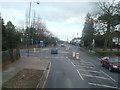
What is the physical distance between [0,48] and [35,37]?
56.5 m

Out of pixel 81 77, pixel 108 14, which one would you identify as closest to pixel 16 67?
pixel 81 77

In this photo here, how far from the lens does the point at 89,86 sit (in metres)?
12.6

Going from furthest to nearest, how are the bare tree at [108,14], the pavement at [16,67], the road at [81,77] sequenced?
the bare tree at [108,14], the pavement at [16,67], the road at [81,77]

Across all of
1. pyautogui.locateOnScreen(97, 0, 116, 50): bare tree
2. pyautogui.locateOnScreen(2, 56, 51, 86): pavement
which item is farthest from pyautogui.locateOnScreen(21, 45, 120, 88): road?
pyautogui.locateOnScreen(97, 0, 116, 50): bare tree

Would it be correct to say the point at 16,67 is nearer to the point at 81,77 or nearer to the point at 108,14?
the point at 81,77

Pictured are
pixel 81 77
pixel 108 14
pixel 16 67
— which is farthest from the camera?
pixel 108 14

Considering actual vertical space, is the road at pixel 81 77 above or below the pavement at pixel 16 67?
below

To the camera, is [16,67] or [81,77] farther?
[16,67]

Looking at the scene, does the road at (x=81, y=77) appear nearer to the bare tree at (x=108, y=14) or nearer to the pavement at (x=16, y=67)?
the pavement at (x=16, y=67)

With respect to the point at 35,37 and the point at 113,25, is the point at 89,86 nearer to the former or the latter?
the point at 113,25

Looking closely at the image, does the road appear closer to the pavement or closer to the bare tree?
the pavement

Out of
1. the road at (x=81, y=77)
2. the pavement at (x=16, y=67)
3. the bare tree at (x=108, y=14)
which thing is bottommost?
the road at (x=81, y=77)

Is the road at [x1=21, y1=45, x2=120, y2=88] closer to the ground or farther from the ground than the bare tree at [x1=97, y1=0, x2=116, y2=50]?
closer to the ground

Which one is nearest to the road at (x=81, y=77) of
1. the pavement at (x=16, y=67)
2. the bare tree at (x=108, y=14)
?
the pavement at (x=16, y=67)
